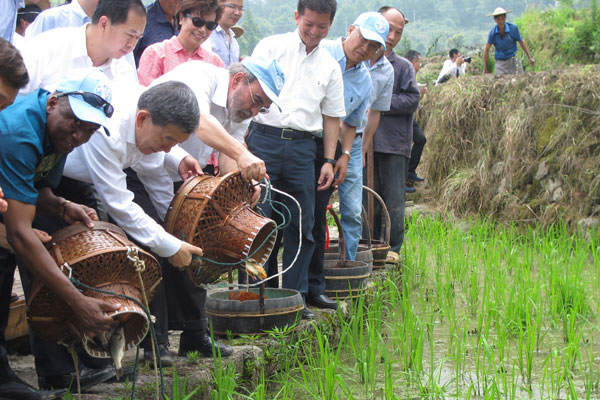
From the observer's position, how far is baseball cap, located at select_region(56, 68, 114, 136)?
238 centimetres

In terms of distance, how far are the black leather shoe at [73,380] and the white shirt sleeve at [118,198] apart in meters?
0.55

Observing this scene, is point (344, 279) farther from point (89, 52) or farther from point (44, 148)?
point (44, 148)

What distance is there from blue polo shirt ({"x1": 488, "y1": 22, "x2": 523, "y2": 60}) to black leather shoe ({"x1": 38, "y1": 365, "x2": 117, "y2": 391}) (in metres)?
9.93

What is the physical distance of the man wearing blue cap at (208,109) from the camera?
10.8 feet

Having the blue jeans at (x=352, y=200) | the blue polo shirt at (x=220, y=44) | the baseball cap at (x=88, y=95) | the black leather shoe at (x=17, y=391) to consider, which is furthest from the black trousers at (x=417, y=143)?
the black leather shoe at (x=17, y=391)

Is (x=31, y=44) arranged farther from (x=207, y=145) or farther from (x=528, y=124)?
(x=528, y=124)

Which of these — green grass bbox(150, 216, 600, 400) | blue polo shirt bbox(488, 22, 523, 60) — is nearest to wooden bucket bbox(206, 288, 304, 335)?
green grass bbox(150, 216, 600, 400)

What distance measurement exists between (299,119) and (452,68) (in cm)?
911

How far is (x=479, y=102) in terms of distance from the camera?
9977mm

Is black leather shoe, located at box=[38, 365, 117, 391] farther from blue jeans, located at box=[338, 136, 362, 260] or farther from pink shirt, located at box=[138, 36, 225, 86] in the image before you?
blue jeans, located at box=[338, 136, 362, 260]

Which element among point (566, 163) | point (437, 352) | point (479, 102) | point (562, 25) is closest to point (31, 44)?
point (437, 352)

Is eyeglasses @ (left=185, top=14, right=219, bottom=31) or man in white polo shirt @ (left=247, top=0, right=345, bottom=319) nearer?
eyeglasses @ (left=185, top=14, right=219, bottom=31)

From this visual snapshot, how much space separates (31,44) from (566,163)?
256 inches

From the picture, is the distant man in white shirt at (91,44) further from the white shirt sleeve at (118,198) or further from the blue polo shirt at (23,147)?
the blue polo shirt at (23,147)
